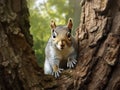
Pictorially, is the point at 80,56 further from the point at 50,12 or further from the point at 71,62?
the point at 50,12

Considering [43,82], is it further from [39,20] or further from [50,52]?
[39,20]

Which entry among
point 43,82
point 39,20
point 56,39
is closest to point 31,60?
point 43,82

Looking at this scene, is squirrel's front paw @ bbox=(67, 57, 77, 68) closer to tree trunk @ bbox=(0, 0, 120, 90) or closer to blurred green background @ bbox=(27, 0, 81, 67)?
tree trunk @ bbox=(0, 0, 120, 90)

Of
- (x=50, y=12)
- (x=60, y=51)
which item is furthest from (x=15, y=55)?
(x=50, y=12)

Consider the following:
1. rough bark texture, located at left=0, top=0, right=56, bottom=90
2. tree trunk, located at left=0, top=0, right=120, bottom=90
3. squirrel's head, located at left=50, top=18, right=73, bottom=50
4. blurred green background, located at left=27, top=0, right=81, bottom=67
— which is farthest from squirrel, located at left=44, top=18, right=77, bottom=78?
blurred green background, located at left=27, top=0, right=81, bottom=67

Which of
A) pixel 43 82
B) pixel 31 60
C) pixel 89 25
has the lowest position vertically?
pixel 43 82

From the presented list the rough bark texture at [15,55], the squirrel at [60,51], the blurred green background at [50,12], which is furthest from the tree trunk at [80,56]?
the blurred green background at [50,12]

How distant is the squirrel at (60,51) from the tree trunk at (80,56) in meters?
0.13

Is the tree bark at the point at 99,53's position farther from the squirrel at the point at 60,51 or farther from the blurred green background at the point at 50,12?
the blurred green background at the point at 50,12

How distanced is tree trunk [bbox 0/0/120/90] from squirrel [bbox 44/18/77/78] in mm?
134

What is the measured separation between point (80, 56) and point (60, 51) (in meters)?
0.25

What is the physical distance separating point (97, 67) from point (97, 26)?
0.92 ft

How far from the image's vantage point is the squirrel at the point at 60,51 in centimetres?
236

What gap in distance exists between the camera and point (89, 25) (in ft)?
7.48
